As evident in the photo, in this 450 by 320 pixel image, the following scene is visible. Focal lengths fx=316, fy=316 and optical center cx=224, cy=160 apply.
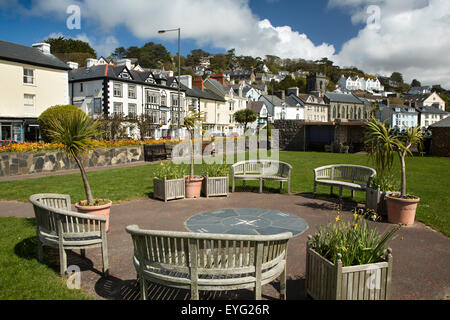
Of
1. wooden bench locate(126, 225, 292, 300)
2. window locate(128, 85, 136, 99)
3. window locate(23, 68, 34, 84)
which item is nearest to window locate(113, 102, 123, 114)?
window locate(128, 85, 136, 99)

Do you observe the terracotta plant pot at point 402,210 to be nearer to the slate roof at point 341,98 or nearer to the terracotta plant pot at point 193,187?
the terracotta plant pot at point 193,187

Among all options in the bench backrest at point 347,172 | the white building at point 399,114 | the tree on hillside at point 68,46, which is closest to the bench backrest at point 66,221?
the bench backrest at point 347,172

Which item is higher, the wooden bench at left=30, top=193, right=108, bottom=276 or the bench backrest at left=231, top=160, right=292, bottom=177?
the bench backrest at left=231, top=160, right=292, bottom=177

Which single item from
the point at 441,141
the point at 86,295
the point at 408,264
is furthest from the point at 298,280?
the point at 441,141

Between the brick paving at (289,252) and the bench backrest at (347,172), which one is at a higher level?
the bench backrest at (347,172)

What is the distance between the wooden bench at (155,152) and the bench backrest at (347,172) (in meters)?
13.6

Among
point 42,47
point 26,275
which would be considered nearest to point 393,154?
point 26,275

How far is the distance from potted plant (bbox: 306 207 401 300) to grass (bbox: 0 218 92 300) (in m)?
2.84

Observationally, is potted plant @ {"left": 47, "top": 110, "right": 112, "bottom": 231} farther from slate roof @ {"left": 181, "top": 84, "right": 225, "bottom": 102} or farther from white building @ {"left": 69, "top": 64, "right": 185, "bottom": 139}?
slate roof @ {"left": 181, "top": 84, "right": 225, "bottom": 102}

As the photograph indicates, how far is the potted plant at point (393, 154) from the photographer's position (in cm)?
706

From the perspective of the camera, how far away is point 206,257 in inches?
143

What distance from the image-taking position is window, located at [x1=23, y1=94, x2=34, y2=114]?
105 ft

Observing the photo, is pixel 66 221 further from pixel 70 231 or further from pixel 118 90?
pixel 118 90
